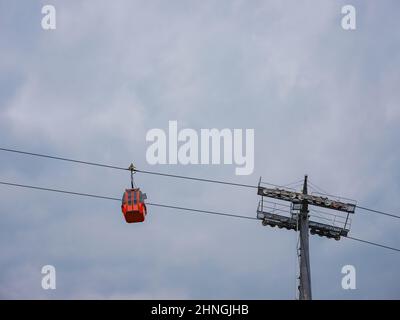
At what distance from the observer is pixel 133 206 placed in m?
31.4

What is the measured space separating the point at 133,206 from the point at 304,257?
12.3 metres

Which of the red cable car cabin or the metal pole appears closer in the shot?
the red cable car cabin

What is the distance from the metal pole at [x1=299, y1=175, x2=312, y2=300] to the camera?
3812cm

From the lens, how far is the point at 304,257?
38812mm

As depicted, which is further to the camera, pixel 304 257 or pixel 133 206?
pixel 304 257

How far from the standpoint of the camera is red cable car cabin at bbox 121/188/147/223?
31391 millimetres

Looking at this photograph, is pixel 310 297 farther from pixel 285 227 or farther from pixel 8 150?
pixel 8 150

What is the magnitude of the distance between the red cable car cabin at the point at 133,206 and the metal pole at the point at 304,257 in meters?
11.4

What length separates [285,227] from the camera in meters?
40.5

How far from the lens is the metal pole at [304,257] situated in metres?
38.1

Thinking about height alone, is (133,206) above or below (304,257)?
above

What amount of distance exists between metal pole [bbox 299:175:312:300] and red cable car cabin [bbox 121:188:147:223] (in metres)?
11.4
